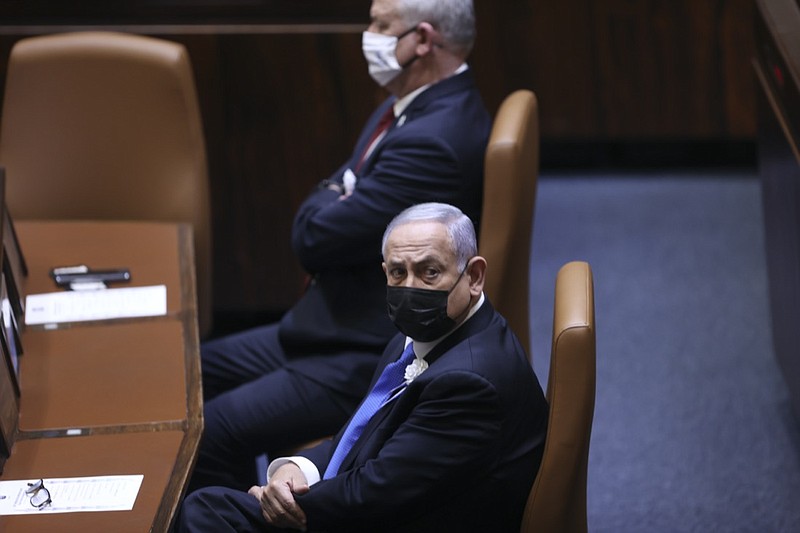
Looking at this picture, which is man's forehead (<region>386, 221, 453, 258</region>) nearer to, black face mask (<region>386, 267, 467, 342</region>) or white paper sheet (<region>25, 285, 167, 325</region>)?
black face mask (<region>386, 267, 467, 342</region>)

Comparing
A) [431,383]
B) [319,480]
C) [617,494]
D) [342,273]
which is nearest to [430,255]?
[431,383]

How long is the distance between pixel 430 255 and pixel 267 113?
1.94m

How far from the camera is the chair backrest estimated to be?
8.81 ft

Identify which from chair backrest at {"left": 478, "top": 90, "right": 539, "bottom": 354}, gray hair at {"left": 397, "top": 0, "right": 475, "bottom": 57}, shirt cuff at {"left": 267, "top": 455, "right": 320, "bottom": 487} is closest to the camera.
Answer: shirt cuff at {"left": 267, "top": 455, "right": 320, "bottom": 487}

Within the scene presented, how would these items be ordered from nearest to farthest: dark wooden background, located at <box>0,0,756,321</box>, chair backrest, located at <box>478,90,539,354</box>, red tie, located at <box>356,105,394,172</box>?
chair backrest, located at <box>478,90,539,354</box>
red tie, located at <box>356,105,394,172</box>
dark wooden background, located at <box>0,0,756,321</box>

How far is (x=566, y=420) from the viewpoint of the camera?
6.52 ft

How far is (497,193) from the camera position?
2701mm

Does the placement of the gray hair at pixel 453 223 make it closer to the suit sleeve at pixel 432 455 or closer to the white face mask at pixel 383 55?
the suit sleeve at pixel 432 455

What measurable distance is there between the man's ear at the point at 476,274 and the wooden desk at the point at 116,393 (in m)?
0.58

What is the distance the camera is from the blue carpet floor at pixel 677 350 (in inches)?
125

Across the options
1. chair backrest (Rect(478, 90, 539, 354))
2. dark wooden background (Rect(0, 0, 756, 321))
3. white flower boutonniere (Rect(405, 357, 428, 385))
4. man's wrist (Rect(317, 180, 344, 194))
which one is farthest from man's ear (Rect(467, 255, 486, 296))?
dark wooden background (Rect(0, 0, 756, 321))

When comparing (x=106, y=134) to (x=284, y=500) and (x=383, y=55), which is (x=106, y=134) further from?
(x=284, y=500)

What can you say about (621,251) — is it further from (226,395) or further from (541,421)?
(541,421)

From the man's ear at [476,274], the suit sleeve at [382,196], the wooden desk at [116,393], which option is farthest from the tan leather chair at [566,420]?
the suit sleeve at [382,196]
